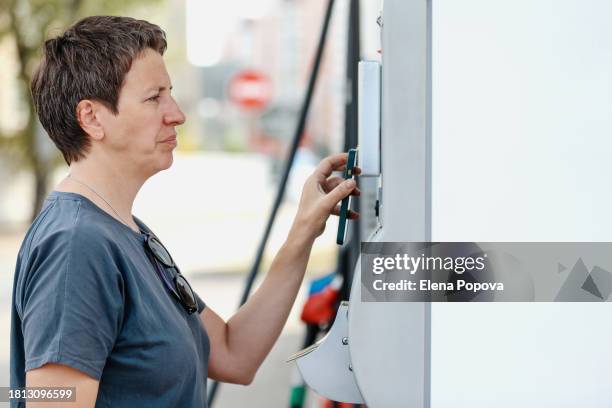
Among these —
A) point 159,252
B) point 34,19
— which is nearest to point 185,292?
point 159,252

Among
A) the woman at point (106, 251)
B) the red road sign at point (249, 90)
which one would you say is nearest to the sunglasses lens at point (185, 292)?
the woman at point (106, 251)

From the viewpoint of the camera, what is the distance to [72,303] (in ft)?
4.63

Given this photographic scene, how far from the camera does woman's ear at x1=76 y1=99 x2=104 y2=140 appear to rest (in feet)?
5.20

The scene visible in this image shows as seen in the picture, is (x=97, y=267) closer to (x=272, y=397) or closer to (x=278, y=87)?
(x=272, y=397)

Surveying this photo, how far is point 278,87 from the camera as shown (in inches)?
1107

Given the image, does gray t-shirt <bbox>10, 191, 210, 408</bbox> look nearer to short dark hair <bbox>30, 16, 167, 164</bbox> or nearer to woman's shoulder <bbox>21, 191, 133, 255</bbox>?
woman's shoulder <bbox>21, 191, 133, 255</bbox>

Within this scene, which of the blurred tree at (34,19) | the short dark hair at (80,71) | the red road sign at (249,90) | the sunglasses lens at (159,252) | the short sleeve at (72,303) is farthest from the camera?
the red road sign at (249,90)

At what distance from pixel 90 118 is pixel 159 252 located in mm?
301

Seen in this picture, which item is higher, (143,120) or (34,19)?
(34,19)

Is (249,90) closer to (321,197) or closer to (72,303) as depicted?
(321,197)

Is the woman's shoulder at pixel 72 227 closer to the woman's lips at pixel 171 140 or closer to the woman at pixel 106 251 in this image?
the woman at pixel 106 251

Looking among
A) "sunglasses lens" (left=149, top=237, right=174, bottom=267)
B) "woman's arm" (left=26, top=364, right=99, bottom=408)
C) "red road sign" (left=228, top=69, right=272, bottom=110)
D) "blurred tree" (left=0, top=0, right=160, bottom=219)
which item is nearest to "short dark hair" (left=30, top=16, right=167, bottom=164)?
"sunglasses lens" (left=149, top=237, right=174, bottom=267)

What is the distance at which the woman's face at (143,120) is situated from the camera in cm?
160

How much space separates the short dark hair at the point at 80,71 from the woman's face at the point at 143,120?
17 millimetres
